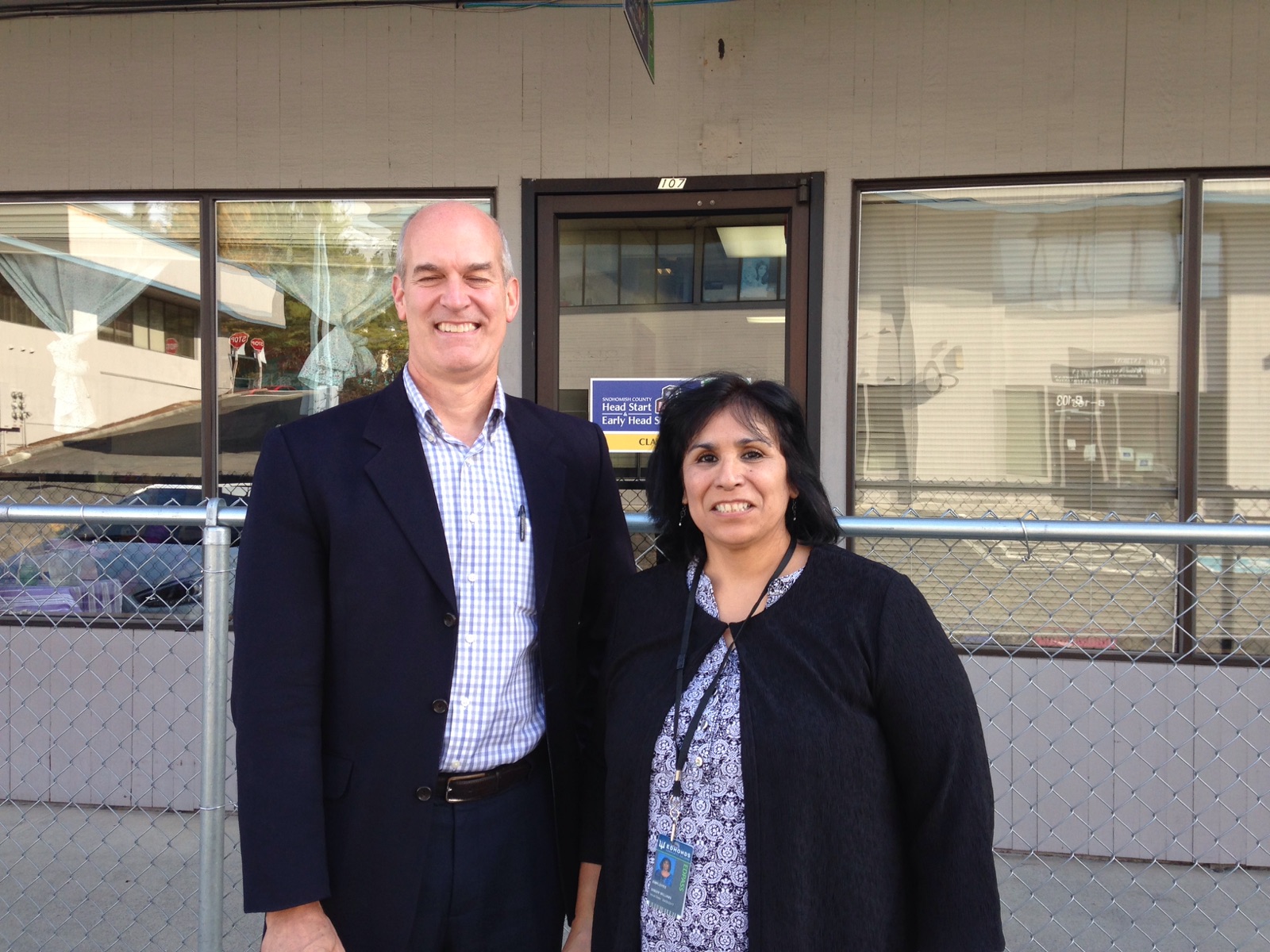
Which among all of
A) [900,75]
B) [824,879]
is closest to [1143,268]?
[900,75]

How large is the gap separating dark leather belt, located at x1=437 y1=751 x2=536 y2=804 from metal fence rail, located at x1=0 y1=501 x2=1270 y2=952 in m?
1.82

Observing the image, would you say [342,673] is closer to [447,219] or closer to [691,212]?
[447,219]

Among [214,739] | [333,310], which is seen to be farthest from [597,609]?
[333,310]

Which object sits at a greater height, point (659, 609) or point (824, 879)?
point (659, 609)

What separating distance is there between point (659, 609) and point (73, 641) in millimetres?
4006

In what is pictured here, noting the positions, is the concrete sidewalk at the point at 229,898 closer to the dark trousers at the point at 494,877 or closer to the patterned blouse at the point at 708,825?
the dark trousers at the point at 494,877

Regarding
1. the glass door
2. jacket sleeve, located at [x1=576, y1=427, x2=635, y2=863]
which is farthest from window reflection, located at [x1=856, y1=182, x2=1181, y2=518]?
jacket sleeve, located at [x1=576, y1=427, x2=635, y2=863]

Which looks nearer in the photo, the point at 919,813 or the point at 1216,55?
the point at 919,813

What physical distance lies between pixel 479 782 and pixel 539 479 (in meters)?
0.58

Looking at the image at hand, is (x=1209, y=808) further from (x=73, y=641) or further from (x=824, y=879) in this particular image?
(x=73, y=641)

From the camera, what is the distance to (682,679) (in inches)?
64.0

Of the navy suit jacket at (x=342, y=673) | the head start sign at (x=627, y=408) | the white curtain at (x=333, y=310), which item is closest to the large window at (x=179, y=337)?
the white curtain at (x=333, y=310)

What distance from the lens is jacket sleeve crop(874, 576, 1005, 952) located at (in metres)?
1.48

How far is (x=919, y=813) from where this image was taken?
1524 mm
